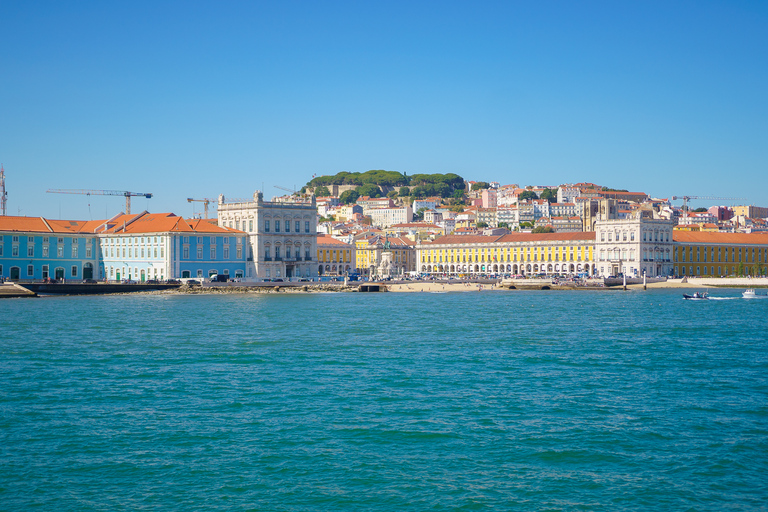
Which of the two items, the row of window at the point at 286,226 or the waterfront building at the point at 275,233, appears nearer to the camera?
the waterfront building at the point at 275,233

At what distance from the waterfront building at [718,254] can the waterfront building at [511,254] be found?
9690 millimetres

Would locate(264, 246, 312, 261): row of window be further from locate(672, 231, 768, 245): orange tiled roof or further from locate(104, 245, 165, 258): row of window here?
locate(672, 231, 768, 245): orange tiled roof

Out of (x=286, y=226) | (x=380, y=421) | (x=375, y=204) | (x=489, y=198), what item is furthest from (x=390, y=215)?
(x=380, y=421)

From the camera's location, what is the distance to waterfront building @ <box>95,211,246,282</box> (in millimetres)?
64812

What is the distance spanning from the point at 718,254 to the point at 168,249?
60978mm

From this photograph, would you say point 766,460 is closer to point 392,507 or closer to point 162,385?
point 392,507

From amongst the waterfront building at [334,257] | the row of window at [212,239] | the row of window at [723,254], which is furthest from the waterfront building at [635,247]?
the row of window at [212,239]

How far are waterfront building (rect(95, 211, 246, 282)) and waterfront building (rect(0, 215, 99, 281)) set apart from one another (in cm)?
140

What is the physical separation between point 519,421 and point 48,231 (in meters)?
57.2

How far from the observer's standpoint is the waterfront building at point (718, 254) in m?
92.9

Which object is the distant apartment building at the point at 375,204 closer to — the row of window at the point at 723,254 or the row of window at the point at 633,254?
the row of window at the point at 633,254

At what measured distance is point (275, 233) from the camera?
71.4 metres

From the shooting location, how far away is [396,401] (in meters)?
17.5

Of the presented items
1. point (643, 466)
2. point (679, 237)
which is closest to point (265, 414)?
point (643, 466)
